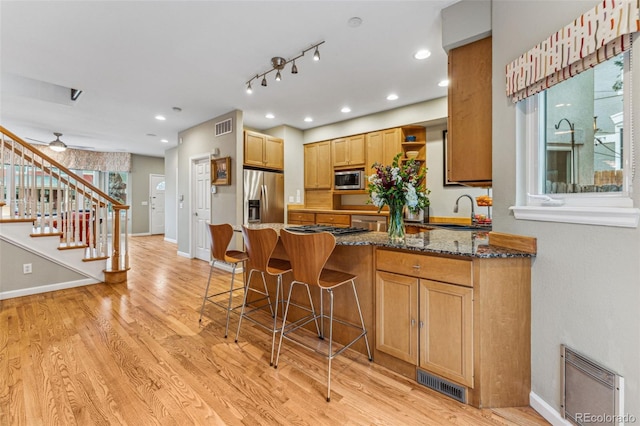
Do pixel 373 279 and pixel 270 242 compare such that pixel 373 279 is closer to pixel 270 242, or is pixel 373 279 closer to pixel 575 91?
pixel 270 242

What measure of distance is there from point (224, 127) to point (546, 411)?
5.04 m

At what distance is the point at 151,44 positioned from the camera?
2635 millimetres

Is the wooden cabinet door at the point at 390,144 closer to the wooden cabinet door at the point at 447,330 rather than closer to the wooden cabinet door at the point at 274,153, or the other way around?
the wooden cabinet door at the point at 274,153

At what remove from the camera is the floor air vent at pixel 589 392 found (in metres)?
1.17

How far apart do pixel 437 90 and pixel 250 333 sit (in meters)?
3.70

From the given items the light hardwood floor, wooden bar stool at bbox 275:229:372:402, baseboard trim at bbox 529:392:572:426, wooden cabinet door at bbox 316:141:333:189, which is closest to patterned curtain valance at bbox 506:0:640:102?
wooden bar stool at bbox 275:229:372:402

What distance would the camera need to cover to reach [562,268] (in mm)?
1411

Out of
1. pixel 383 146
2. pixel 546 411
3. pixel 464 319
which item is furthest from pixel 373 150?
pixel 546 411

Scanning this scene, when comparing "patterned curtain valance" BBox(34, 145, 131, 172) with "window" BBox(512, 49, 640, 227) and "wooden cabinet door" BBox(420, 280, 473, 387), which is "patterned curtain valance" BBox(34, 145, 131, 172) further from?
"window" BBox(512, 49, 640, 227)

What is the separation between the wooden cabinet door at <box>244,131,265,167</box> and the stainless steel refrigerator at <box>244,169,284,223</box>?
16 cm

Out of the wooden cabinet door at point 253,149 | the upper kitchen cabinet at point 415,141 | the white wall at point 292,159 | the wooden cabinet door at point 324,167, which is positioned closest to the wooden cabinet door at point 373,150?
the upper kitchen cabinet at point 415,141

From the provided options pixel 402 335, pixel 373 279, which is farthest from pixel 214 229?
pixel 402 335

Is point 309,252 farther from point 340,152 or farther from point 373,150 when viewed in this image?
point 340,152

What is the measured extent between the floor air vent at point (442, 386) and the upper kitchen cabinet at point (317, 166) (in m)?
3.91
